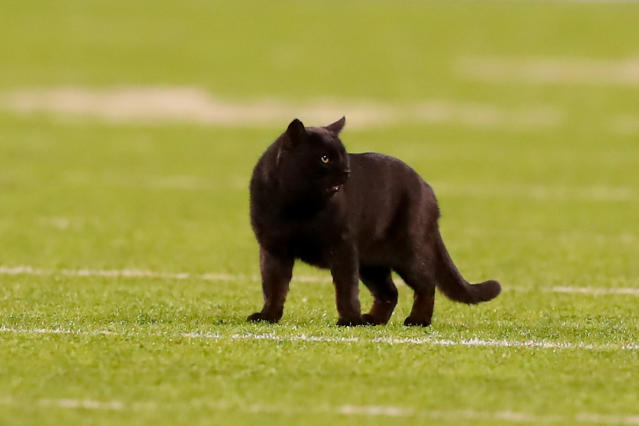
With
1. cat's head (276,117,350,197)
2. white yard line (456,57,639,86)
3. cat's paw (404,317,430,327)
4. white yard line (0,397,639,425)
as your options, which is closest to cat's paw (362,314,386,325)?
cat's paw (404,317,430,327)

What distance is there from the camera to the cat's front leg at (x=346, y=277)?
7.72 meters

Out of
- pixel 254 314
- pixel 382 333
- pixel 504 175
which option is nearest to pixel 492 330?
pixel 382 333

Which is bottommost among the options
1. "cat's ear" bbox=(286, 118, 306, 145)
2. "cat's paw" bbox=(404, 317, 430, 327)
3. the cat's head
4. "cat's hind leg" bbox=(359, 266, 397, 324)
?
"cat's paw" bbox=(404, 317, 430, 327)

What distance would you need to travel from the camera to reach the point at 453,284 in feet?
27.4

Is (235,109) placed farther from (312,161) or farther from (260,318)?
(312,161)

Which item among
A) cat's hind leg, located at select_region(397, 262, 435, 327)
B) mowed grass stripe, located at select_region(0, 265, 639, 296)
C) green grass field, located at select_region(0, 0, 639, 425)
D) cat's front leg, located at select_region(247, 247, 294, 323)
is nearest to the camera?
green grass field, located at select_region(0, 0, 639, 425)

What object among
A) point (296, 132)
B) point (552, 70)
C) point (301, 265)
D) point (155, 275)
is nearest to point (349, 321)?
point (296, 132)

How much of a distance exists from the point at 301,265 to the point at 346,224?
4599 millimetres

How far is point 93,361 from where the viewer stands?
6.98 metres

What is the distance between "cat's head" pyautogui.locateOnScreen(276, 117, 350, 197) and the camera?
7645 mm

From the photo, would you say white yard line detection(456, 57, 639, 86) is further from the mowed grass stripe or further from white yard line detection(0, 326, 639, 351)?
white yard line detection(0, 326, 639, 351)

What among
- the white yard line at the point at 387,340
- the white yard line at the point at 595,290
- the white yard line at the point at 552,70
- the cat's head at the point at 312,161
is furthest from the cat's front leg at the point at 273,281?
the white yard line at the point at 552,70

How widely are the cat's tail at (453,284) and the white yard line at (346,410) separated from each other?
226cm

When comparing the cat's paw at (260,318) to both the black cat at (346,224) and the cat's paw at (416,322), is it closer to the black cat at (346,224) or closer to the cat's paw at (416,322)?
the black cat at (346,224)
